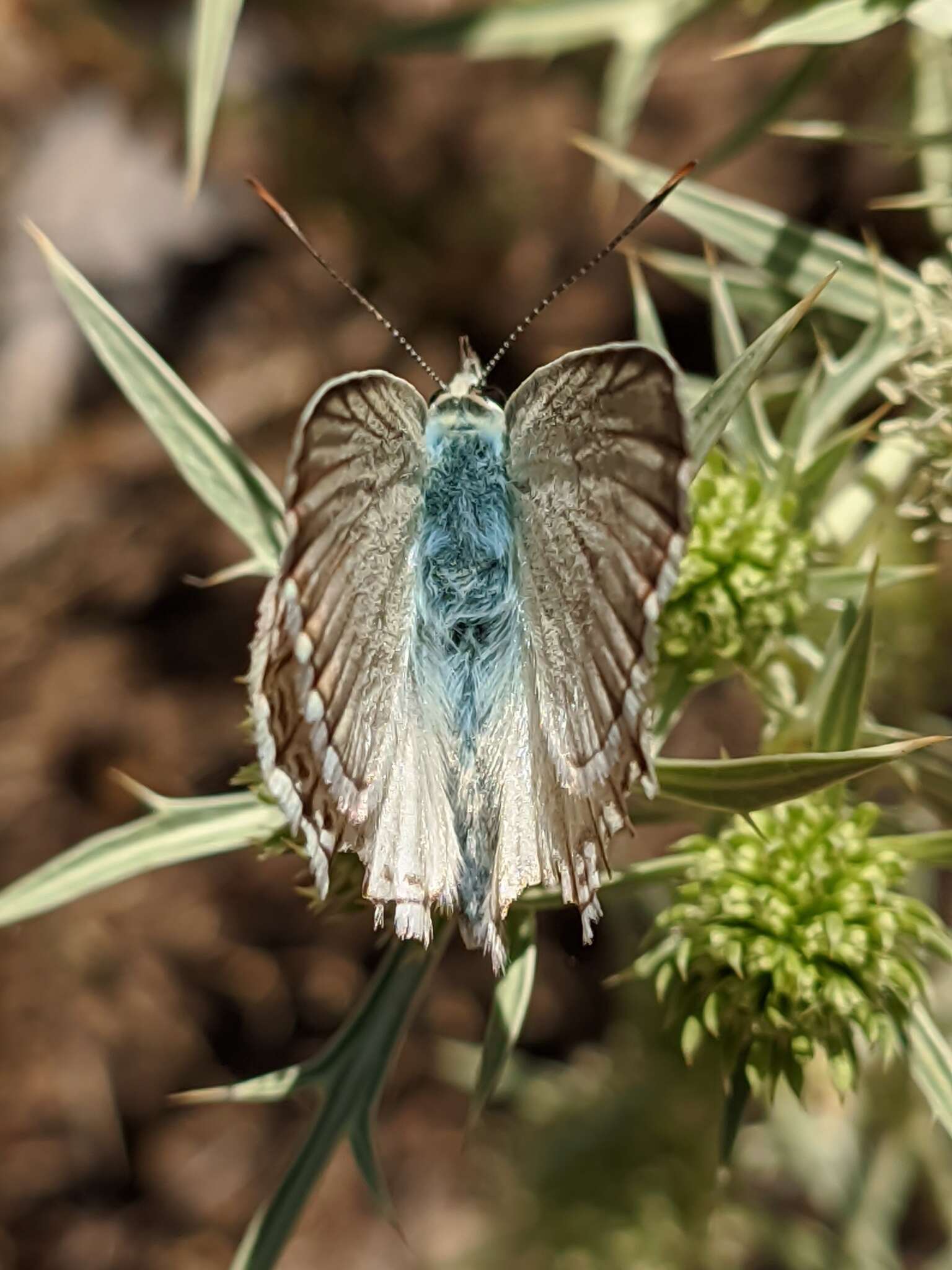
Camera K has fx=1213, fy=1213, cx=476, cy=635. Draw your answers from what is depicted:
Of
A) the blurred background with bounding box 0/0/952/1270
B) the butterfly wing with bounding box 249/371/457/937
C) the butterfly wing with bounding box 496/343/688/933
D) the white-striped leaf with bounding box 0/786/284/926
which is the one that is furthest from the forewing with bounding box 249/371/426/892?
the blurred background with bounding box 0/0/952/1270

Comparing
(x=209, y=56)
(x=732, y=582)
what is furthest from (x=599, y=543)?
(x=209, y=56)

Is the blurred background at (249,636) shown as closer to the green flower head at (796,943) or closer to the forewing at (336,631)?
the green flower head at (796,943)

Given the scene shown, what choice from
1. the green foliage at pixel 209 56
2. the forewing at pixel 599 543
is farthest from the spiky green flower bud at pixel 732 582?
the green foliage at pixel 209 56

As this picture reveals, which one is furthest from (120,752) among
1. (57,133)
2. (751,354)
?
(751,354)

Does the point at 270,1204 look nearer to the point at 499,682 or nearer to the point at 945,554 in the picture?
the point at 499,682

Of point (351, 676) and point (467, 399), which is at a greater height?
point (467, 399)

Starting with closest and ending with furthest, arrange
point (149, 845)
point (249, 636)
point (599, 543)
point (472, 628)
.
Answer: point (599, 543) < point (472, 628) < point (149, 845) < point (249, 636)

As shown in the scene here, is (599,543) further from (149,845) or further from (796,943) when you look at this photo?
(149,845)
